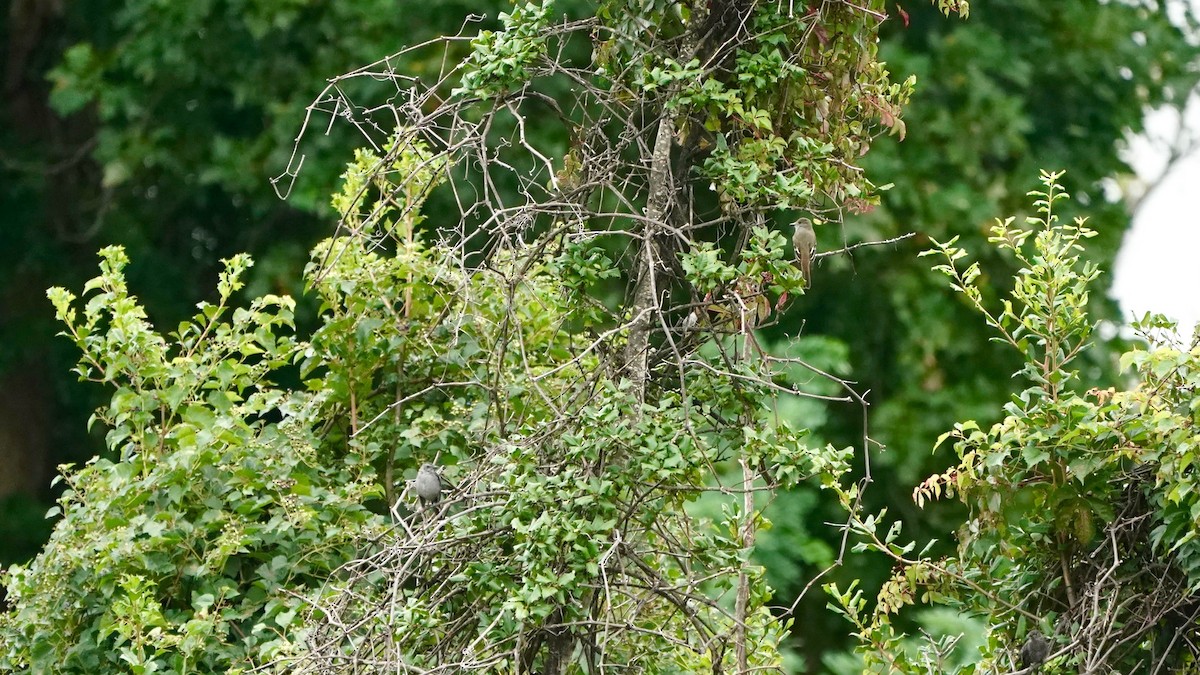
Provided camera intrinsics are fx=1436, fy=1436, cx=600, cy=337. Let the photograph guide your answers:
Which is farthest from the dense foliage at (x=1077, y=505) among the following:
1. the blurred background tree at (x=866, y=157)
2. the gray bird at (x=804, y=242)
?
the blurred background tree at (x=866, y=157)

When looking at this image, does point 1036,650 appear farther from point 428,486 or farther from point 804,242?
point 428,486

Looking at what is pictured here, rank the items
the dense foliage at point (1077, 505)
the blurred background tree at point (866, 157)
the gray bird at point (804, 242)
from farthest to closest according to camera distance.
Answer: the blurred background tree at point (866, 157)
the gray bird at point (804, 242)
the dense foliage at point (1077, 505)

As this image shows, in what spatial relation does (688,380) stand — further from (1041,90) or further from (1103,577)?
(1041,90)

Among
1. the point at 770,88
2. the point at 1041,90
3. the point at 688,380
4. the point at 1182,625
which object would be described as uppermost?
the point at 770,88

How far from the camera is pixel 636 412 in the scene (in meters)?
2.61

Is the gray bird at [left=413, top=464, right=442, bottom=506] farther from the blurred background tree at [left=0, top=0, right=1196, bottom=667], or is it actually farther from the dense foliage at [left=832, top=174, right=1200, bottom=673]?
the blurred background tree at [left=0, top=0, right=1196, bottom=667]

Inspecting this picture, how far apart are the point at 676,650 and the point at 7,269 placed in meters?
6.24

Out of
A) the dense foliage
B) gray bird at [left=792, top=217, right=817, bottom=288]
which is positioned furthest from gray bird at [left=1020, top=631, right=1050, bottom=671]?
gray bird at [left=792, top=217, right=817, bottom=288]

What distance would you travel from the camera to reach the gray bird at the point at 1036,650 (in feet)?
9.42

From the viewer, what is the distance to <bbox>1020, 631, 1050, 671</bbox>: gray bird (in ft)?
9.42

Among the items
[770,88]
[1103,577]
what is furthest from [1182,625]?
[770,88]

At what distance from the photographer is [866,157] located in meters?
6.65

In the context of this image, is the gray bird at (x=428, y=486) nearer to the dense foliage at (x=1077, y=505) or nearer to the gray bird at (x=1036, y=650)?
the dense foliage at (x=1077, y=505)

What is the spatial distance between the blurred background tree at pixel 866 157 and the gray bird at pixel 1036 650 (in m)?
3.12
